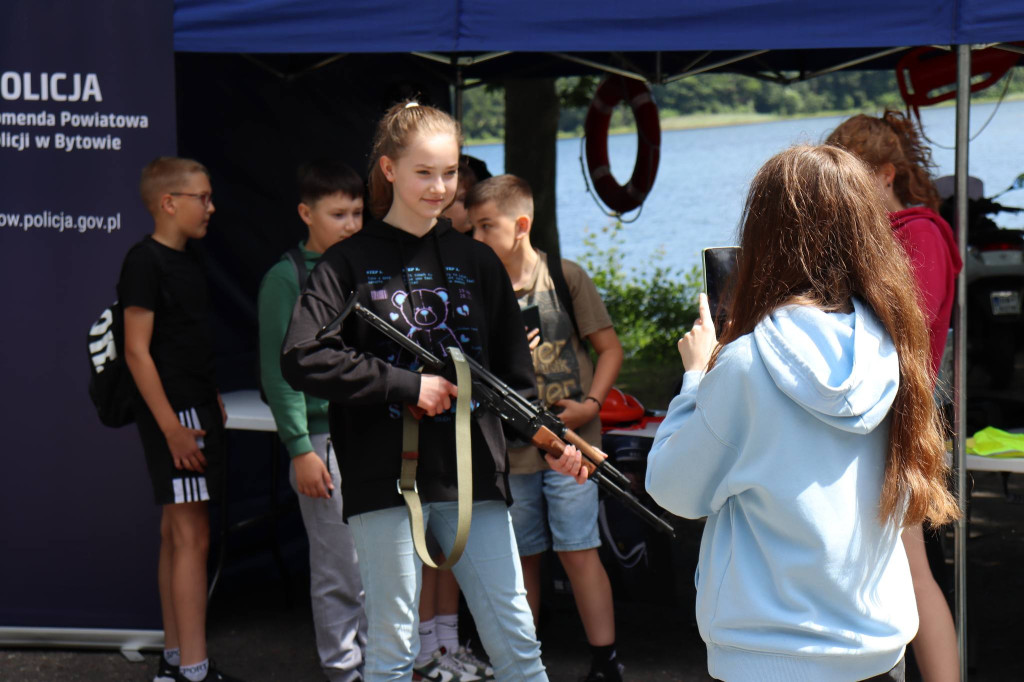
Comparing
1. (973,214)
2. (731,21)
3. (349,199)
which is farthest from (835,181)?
(973,214)

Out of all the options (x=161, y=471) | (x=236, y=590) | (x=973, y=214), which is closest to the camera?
(x=161, y=471)

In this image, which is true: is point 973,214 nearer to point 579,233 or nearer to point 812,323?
point 812,323

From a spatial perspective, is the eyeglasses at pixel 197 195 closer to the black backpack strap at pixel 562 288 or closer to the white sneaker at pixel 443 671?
the black backpack strap at pixel 562 288

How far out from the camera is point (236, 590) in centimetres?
472

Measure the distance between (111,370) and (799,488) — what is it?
2.49 metres

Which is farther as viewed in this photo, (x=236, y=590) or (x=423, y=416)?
(x=236, y=590)

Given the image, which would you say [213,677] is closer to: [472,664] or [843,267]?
[472,664]

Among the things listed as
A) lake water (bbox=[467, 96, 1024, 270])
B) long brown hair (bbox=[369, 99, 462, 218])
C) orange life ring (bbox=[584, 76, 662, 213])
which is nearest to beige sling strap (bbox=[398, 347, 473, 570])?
long brown hair (bbox=[369, 99, 462, 218])

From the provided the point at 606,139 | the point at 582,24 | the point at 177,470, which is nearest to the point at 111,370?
the point at 177,470

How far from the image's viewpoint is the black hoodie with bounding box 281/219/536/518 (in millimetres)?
2596

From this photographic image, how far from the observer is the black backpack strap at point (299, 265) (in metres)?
3.54

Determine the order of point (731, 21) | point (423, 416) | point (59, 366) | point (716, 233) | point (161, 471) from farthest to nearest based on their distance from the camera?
point (716, 233)
point (59, 366)
point (161, 471)
point (731, 21)
point (423, 416)

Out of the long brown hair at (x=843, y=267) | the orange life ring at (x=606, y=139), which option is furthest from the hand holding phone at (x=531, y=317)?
the orange life ring at (x=606, y=139)

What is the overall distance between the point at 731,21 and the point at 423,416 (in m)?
1.42
